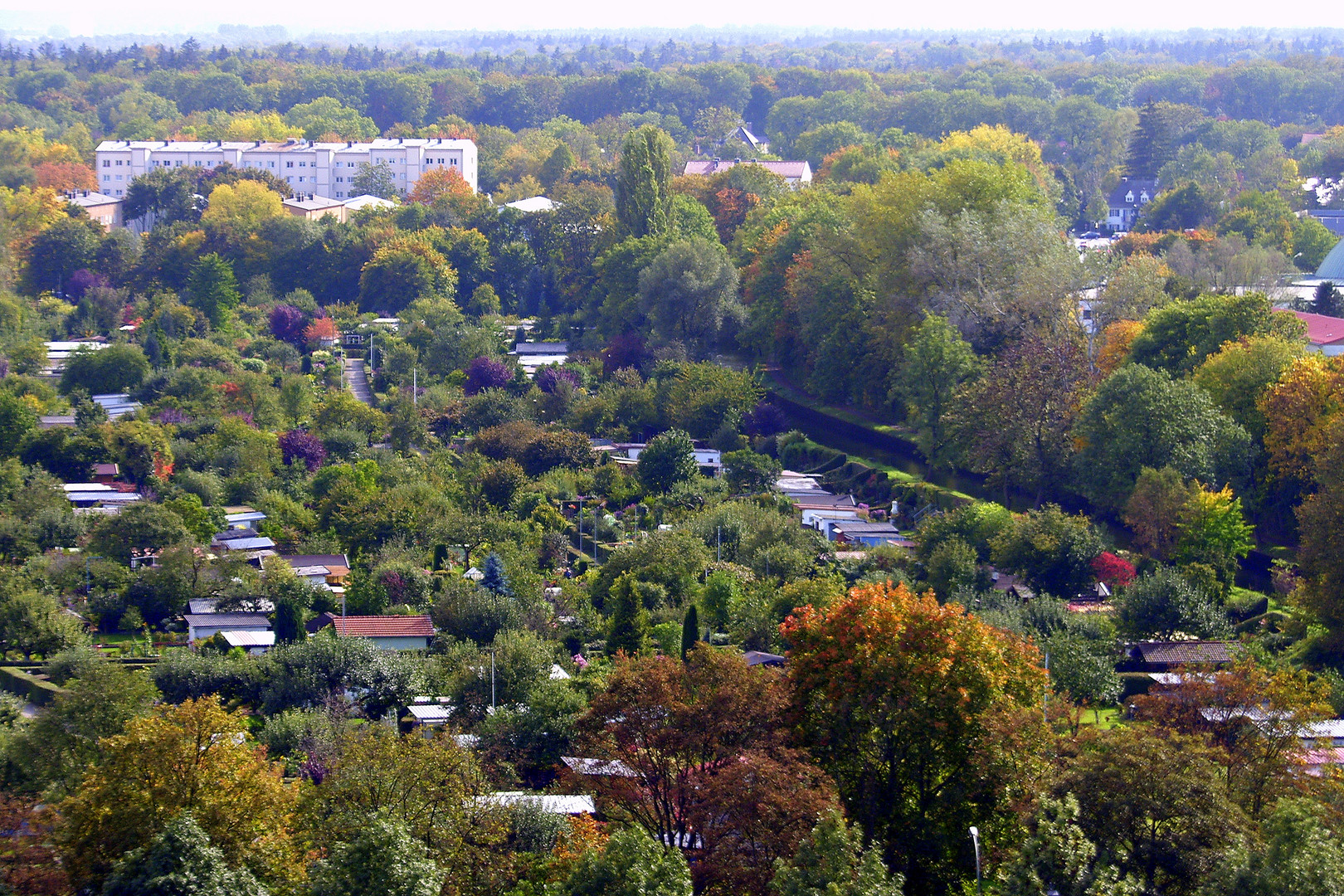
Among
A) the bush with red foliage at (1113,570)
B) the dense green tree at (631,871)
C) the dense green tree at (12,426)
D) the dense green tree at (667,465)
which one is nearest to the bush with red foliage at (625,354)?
the dense green tree at (667,465)

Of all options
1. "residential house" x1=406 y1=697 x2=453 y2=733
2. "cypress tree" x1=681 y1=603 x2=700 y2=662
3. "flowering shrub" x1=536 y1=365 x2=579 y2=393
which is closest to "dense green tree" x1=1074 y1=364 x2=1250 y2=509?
"cypress tree" x1=681 y1=603 x2=700 y2=662

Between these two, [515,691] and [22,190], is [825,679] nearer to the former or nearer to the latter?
[515,691]

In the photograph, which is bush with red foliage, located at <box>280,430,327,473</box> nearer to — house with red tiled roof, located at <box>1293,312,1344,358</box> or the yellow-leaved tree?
the yellow-leaved tree

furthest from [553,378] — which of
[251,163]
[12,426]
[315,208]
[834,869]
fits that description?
[251,163]

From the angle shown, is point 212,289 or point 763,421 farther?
point 212,289

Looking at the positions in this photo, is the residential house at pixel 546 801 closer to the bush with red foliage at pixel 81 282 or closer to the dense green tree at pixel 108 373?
the dense green tree at pixel 108 373

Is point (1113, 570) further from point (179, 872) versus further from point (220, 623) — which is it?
point (179, 872)
